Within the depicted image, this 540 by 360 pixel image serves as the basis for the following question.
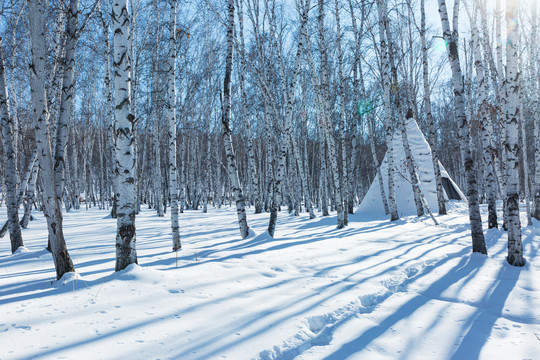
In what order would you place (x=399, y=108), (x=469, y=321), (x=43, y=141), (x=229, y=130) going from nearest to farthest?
(x=469, y=321), (x=43, y=141), (x=229, y=130), (x=399, y=108)

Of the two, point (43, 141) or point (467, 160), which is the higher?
point (43, 141)

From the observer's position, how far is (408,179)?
46.9 feet

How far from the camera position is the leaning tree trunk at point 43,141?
12.1 ft

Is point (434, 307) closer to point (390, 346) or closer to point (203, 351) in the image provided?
point (390, 346)

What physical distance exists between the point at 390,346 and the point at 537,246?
648 centimetres

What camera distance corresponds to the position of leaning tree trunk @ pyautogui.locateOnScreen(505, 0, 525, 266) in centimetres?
493

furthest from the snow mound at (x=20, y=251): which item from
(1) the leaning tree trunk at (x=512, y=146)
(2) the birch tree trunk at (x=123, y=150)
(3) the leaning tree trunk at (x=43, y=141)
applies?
(1) the leaning tree trunk at (x=512, y=146)

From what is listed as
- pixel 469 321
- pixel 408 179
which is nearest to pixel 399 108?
pixel 408 179

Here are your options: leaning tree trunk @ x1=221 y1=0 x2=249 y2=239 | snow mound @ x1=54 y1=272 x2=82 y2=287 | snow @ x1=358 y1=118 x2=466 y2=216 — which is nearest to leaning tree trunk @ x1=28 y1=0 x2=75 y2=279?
snow mound @ x1=54 y1=272 x2=82 y2=287

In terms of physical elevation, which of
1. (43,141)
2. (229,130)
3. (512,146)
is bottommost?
(512,146)

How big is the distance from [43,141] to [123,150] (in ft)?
3.14

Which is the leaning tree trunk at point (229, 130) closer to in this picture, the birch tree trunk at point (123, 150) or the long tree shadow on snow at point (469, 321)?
the birch tree trunk at point (123, 150)

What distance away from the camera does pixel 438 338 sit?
2648 mm

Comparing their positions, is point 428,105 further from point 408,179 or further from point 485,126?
point 485,126
